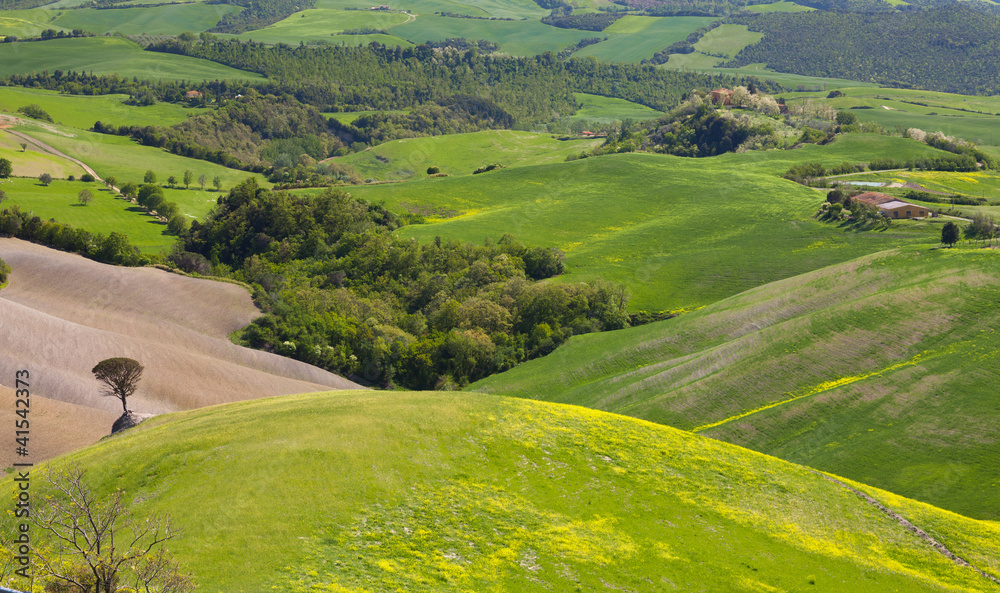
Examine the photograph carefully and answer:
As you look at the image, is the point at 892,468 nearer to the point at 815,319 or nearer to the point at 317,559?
the point at 815,319

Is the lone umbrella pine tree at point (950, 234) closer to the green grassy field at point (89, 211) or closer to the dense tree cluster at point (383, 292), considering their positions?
the dense tree cluster at point (383, 292)

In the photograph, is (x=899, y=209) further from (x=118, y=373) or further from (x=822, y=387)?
(x=118, y=373)

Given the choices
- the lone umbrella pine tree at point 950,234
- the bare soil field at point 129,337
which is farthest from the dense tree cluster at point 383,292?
the lone umbrella pine tree at point 950,234

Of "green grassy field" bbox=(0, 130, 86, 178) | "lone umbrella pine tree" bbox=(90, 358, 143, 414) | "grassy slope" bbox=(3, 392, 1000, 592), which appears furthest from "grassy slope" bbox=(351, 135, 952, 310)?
"green grassy field" bbox=(0, 130, 86, 178)

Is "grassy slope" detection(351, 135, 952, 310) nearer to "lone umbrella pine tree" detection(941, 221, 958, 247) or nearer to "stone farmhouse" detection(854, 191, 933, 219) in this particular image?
"stone farmhouse" detection(854, 191, 933, 219)

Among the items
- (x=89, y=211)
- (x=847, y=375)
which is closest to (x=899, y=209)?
(x=847, y=375)

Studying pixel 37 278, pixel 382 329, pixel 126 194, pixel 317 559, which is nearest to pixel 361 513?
pixel 317 559
